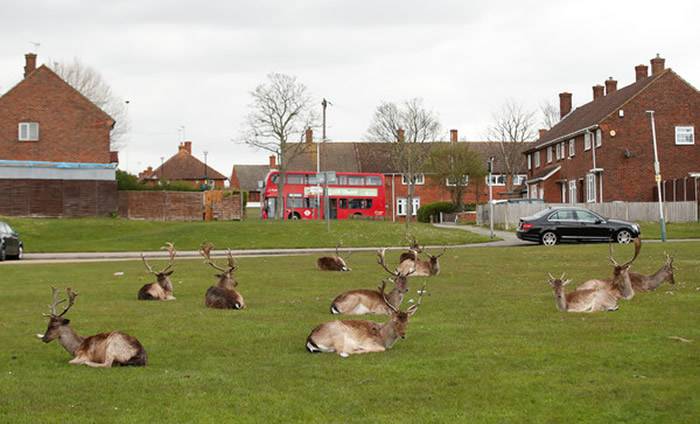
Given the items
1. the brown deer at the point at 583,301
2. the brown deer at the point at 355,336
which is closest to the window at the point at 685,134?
the brown deer at the point at 583,301

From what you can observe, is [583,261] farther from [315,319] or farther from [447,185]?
[447,185]

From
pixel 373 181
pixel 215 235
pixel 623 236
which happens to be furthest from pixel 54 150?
pixel 623 236

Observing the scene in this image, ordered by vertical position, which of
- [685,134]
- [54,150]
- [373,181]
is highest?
[685,134]

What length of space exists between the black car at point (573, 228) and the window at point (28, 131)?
37488 millimetres

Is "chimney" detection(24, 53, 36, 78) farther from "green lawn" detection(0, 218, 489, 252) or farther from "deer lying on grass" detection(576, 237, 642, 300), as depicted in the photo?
"deer lying on grass" detection(576, 237, 642, 300)

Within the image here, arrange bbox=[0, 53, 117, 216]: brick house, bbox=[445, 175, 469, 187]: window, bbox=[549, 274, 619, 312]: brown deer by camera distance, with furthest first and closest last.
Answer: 1. bbox=[445, 175, 469, 187]: window
2. bbox=[0, 53, 117, 216]: brick house
3. bbox=[549, 274, 619, 312]: brown deer

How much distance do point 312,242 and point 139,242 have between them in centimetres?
844

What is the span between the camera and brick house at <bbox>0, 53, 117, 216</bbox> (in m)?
57.4

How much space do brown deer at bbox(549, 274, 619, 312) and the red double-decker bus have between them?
54.4 metres

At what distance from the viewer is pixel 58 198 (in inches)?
2263

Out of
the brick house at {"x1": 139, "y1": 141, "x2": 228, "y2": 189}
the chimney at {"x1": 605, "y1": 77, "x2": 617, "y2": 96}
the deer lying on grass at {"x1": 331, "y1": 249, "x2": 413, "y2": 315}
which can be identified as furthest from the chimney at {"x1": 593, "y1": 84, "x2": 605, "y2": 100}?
the deer lying on grass at {"x1": 331, "y1": 249, "x2": 413, "y2": 315}

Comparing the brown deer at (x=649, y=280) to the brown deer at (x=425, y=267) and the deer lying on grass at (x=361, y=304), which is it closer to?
the deer lying on grass at (x=361, y=304)

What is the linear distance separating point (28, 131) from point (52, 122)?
1.70 metres

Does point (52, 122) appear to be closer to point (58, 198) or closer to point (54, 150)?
point (54, 150)
